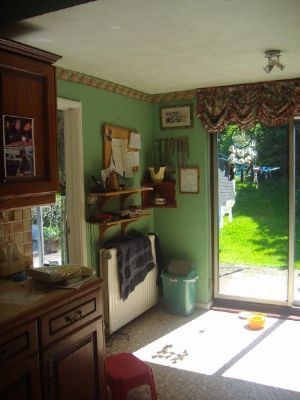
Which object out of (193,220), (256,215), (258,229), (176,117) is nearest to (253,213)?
(256,215)

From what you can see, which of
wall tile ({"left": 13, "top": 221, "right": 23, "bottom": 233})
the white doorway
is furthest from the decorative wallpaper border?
wall tile ({"left": 13, "top": 221, "right": 23, "bottom": 233})

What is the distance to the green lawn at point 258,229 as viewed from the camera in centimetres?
406

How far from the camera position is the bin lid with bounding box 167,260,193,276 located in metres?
4.13

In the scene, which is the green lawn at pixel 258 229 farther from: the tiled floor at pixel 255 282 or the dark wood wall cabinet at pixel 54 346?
the dark wood wall cabinet at pixel 54 346

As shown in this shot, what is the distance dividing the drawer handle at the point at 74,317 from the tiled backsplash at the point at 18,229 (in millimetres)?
650

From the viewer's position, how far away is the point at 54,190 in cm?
225

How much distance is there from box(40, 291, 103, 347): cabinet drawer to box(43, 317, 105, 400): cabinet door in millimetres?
37

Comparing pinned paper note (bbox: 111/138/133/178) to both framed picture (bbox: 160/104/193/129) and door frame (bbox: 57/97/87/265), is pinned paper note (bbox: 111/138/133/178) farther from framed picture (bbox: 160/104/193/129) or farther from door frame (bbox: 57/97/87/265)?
framed picture (bbox: 160/104/193/129)

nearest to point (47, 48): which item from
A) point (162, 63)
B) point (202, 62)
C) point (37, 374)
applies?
point (162, 63)

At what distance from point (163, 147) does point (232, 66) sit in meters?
1.35

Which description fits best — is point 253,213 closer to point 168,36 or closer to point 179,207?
point 179,207

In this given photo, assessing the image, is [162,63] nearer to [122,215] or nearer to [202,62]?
[202,62]

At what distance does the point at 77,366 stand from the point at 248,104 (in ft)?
9.11

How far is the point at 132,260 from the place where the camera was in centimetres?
371
